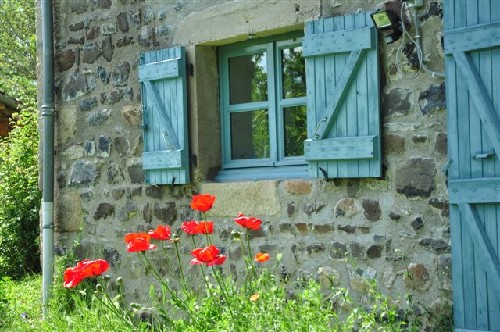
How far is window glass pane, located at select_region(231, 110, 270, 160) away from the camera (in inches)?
225

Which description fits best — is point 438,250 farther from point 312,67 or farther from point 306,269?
point 312,67

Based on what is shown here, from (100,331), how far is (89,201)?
1682mm

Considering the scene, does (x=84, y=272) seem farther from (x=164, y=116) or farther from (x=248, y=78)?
(x=248, y=78)

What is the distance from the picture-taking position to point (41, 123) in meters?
7.03

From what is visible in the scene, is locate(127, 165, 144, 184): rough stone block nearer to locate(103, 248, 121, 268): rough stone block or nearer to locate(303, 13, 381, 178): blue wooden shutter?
locate(103, 248, 121, 268): rough stone block

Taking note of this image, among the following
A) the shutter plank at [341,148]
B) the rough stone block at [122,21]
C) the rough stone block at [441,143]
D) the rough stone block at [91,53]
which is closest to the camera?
the rough stone block at [441,143]

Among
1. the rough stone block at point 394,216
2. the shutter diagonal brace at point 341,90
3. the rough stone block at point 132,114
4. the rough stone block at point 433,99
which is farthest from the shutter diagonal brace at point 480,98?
the rough stone block at point 132,114

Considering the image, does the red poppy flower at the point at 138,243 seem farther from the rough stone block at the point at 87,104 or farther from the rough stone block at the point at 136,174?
the rough stone block at the point at 87,104

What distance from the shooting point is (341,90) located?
491 centimetres

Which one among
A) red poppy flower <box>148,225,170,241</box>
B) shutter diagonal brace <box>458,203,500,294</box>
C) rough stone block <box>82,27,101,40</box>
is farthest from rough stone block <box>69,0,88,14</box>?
shutter diagonal brace <box>458,203,500,294</box>

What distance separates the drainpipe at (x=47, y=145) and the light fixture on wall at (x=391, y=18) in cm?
325

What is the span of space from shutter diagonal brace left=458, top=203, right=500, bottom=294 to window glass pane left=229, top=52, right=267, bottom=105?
6.20ft

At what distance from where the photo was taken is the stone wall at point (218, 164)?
4.66 metres

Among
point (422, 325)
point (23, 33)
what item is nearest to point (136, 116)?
point (422, 325)
